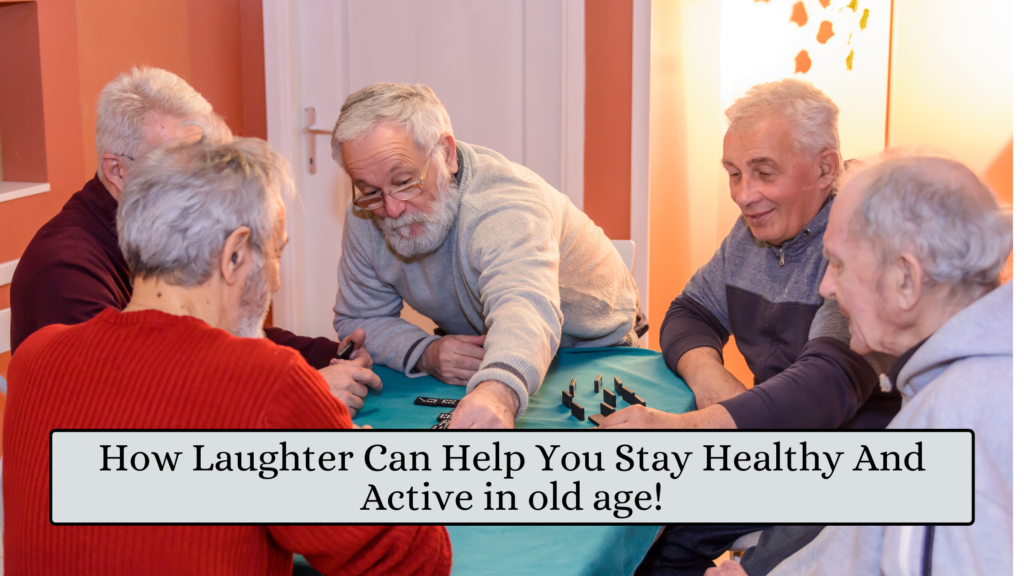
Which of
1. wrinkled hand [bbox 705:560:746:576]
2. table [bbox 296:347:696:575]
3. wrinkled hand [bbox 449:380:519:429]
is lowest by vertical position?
wrinkled hand [bbox 705:560:746:576]

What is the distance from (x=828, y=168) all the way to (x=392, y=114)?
42.3 inches

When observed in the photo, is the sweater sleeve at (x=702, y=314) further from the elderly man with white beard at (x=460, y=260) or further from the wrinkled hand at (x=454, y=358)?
the wrinkled hand at (x=454, y=358)

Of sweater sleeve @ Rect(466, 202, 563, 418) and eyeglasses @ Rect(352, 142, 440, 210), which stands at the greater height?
eyeglasses @ Rect(352, 142, 440, 210)

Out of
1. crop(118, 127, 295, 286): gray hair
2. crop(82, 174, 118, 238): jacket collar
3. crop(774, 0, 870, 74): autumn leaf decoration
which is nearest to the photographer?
crop(118, 127, 295, 286): gray hair

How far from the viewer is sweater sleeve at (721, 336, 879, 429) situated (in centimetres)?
172

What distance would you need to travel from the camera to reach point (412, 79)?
13.3 ft

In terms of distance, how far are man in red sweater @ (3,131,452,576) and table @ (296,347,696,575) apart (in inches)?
4.3

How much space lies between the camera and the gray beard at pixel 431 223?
2105 mm

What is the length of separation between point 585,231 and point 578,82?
1.48 meters

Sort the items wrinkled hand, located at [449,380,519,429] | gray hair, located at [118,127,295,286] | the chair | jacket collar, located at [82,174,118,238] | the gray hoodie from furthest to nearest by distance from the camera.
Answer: the chair < jacket collar, located at [82,174,118,238] < wrinkled hand, located at [449,380,519,429] < gray hair, located at [118,127,295,286] < the gray hoodie

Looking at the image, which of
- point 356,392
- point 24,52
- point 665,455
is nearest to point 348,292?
point 356,392

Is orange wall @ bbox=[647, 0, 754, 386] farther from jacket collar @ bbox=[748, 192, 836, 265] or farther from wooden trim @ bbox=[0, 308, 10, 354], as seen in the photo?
wooden trim @ bbox=[0, 308, 10, 354]

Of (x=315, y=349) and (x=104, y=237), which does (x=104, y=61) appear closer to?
(x=104, y=237)

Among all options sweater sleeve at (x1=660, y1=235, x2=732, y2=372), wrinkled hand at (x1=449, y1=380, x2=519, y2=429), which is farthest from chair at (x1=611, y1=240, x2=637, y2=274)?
wrinkled hand at (x1=449, y1=380, x2=519, y2=429)
